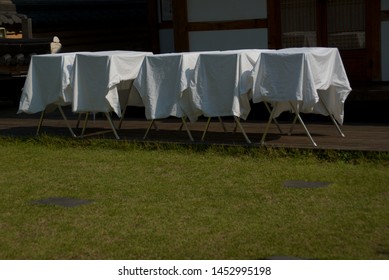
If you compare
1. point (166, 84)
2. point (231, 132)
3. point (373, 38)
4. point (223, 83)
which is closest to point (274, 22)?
point (373, 38)

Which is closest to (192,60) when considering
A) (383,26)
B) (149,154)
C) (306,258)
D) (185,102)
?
(185,102)

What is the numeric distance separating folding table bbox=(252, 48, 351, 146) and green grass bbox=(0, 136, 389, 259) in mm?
548

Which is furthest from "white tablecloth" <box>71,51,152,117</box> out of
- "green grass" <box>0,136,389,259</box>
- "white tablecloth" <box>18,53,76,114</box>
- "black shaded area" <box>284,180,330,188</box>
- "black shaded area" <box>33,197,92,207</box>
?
"black shaded area" <box>284,180,330,188</box>

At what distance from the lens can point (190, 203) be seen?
7.77 meters

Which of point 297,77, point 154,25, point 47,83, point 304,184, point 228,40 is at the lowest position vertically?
point 304,184

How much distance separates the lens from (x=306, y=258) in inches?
236

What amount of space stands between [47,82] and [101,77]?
0.77m

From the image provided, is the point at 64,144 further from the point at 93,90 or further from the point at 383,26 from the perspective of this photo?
the point at 383,26

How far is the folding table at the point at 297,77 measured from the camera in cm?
951

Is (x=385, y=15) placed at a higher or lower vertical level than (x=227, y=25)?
higher

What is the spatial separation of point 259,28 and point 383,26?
1.95 m

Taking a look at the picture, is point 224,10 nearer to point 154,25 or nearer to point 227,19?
point 227,19

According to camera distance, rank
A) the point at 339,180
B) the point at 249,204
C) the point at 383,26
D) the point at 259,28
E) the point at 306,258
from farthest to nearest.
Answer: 1. the point at 259,28
2. the point at 383,26
3. the point at 339,180
4. the point at 249,204
5. the point at 306,258

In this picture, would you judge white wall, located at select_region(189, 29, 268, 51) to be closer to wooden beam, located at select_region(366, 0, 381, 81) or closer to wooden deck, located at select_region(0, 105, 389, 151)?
wooden beam, located at select_region(366, 0, 381, 81)
